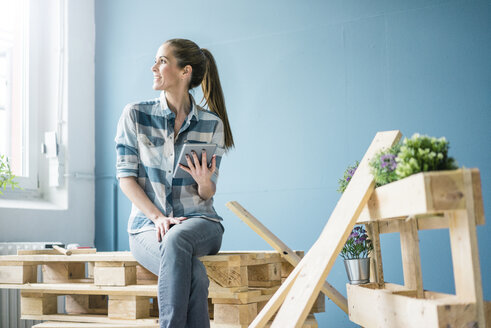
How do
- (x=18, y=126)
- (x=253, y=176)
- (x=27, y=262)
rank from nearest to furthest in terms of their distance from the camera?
(x=27, y=262) → (x=253, y=176) → (x=18, y=126)

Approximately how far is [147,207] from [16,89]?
2230mm

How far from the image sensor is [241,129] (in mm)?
3572

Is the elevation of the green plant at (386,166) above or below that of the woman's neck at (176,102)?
below

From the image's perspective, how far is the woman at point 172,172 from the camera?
1942 millimetres

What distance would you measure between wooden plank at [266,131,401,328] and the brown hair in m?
0.87

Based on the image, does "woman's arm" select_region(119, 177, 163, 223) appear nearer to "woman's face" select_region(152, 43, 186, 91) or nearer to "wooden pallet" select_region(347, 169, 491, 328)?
"woman's face" select_region(152, 43, 186, 91)

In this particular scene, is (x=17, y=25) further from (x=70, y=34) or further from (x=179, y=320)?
(x=179, y=320)

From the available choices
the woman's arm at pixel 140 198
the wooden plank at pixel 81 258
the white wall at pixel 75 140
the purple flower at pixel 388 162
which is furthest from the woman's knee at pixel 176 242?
the white wall at pixel 75 140

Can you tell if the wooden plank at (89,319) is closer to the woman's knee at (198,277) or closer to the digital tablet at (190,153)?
the woman's knee at (198,277)

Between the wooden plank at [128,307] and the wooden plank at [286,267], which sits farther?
the wooden plank at [286,267]

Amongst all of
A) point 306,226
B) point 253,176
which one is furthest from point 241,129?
point 306,226

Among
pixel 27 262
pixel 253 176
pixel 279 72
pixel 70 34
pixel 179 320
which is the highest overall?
pixel 70 34

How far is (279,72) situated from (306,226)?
992 millimetres

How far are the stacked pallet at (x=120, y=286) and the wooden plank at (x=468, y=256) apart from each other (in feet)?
3.25
